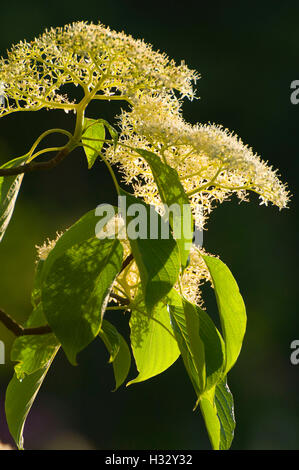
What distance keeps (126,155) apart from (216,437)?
0.99 ft

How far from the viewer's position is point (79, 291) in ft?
1.71

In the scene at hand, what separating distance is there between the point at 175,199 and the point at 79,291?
12 centimetres

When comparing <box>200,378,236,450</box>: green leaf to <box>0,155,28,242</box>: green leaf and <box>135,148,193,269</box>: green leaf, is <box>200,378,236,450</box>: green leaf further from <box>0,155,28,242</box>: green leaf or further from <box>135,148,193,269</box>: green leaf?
<box>0,155,28,242</box>: green leaf

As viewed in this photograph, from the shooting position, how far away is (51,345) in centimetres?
Result: 64

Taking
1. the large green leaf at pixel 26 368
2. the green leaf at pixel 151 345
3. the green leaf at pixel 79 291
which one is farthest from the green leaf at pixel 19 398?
the green leaf at pixel 79 291

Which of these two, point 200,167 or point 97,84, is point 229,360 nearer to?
point 200,167

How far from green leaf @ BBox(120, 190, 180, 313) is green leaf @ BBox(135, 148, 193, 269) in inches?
0.6

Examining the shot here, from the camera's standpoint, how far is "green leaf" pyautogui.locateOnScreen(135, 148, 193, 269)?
52 cm

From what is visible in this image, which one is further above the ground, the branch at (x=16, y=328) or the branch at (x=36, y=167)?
the branch at (x=36, y=167)

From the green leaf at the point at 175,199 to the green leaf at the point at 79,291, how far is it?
6cm

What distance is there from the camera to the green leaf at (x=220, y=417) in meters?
0.63

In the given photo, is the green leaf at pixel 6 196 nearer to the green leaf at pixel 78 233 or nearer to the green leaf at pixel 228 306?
the green leaf at pixel 78 233

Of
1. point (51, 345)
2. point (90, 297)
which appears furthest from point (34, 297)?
point (90, 297)

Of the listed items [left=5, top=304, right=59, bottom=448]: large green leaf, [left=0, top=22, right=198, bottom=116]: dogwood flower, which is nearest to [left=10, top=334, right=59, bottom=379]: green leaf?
[left=5, top=304, right=59, bottom=448]: large green leaf
